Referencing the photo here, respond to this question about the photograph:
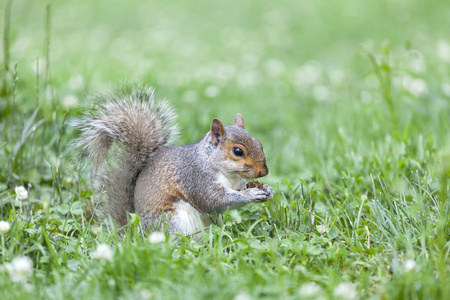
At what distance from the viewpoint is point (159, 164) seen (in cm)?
268

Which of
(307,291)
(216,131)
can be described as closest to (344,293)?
(307,291)

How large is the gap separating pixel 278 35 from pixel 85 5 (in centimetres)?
510

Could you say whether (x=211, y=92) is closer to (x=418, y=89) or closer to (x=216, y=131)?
(x=418, y=89)

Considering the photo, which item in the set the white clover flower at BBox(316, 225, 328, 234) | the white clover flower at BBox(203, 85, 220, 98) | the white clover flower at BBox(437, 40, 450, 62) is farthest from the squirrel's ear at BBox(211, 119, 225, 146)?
the white clover flower at BBox(437, 40, 450, 62)

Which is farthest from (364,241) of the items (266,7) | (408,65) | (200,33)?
(266,7)

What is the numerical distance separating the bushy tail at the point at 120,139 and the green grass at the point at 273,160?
0.63 ft

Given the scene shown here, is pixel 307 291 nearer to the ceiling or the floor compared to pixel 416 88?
nearer to the floor

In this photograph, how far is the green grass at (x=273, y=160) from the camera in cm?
197

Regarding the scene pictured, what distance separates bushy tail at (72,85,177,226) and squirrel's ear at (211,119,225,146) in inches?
12.6

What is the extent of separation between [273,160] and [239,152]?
1.14 metres

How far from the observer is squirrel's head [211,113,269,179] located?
254 centimetres

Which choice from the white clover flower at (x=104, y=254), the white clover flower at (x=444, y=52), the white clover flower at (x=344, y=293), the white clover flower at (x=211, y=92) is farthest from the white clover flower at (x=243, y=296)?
the white clover flower at (x=444, y=52)

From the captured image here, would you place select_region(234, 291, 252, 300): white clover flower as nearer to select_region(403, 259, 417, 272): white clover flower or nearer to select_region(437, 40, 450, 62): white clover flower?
select_region(403, 259, 417, 272): white clover flower

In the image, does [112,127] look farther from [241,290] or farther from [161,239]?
[241,290]
